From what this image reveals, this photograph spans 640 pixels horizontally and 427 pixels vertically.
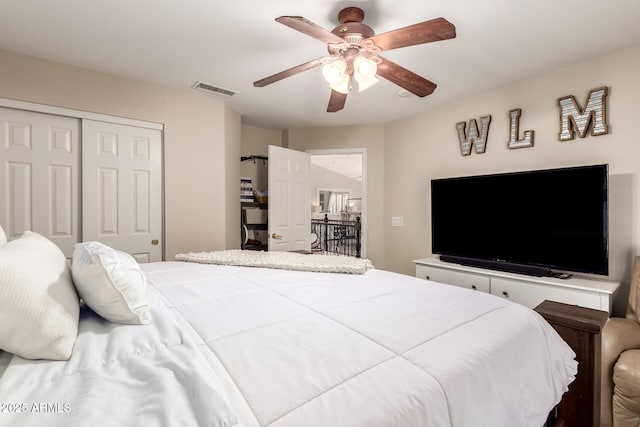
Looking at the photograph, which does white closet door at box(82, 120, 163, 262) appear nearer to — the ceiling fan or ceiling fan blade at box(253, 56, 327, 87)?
ceiling fan blade at box(253, 56, 327, 87)

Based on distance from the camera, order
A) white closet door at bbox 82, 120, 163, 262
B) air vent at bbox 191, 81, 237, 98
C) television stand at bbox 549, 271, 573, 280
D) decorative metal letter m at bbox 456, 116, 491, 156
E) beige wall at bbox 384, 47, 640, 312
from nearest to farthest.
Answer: beige wall at bbox 384, 47, 640, 312 < television stand at bbox 549, 271, 573, 280 < white closet door at bbox 82, 120, 163, 262 < air vent at bbox 191, 81, 237, 98 < decorative metal letter m at bbox 456, 116, 491, 156

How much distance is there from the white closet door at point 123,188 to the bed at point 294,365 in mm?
1914

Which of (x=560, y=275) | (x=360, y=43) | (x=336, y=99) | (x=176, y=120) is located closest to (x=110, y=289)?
(x=360, y=43)

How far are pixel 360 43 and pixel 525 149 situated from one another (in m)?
2.04

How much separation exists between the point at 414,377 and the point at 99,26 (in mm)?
2690

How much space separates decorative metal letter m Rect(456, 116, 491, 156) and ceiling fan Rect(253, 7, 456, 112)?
1365 millimetres

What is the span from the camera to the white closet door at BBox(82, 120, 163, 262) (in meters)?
2.59

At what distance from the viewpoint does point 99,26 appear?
1.95 m

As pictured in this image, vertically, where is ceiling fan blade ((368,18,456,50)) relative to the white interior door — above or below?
above

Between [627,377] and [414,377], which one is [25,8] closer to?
[414,377]

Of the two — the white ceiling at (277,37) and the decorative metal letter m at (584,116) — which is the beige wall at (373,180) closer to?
the white ceiling at (277,37)

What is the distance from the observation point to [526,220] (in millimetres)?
2549

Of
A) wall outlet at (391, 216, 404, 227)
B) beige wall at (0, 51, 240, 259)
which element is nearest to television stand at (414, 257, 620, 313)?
wall outlet at (391, 216, 404, 227)

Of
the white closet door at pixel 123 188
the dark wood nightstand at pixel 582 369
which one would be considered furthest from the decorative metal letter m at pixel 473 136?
the white closet door at pixel 123 188
